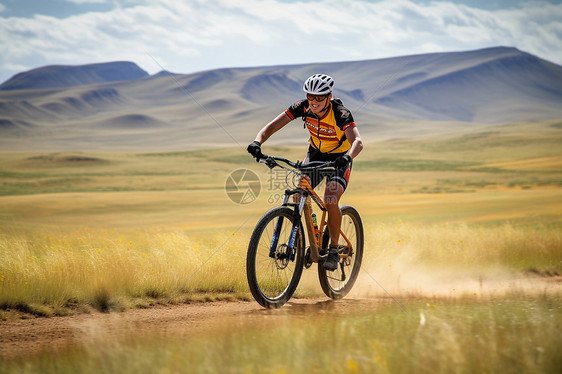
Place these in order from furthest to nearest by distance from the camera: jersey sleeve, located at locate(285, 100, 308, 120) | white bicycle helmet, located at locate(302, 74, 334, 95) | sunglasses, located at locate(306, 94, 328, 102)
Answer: jersey sleeve, located at locate(285, 100, 308, 120), sunglasses, located at locate(306, 94, 328, 102), white bicycle helmet, located at locate(302, 74, 334, 95)

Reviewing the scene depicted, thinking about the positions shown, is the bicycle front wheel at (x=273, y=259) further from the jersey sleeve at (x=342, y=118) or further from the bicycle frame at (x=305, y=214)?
the jersey sleeve at (x=342, y=118)

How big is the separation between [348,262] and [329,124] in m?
2.18

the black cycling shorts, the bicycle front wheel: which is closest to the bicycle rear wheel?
the bicycle front wheel

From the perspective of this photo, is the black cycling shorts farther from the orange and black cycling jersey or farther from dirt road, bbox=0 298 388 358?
dirt road, bbox=0 298 388 358

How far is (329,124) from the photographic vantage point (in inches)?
287

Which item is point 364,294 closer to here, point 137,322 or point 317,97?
point 317,97

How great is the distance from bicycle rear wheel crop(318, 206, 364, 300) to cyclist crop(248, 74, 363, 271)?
77 centimetres

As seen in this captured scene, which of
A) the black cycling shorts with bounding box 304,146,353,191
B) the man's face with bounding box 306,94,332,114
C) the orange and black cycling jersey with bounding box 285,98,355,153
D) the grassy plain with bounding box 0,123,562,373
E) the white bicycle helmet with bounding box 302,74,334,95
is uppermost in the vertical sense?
the white bicycle helmet with bounding box 302,74,334,95

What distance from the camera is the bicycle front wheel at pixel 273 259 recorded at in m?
6.48

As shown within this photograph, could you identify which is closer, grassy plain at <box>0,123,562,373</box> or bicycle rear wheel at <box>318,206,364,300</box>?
grassy plain at <box>0,123,562,373</box>

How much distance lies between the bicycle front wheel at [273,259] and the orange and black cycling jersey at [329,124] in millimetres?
1164

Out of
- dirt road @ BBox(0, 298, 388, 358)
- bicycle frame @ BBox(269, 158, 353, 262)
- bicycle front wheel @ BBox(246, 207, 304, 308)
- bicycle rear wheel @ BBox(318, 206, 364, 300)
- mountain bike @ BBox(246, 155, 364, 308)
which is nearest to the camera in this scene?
dirt road @ BBox(0, 298, 388, 358)

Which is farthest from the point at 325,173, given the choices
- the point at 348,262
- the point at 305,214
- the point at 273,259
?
the point at 348,262

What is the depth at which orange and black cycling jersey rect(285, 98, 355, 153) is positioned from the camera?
283 inches
